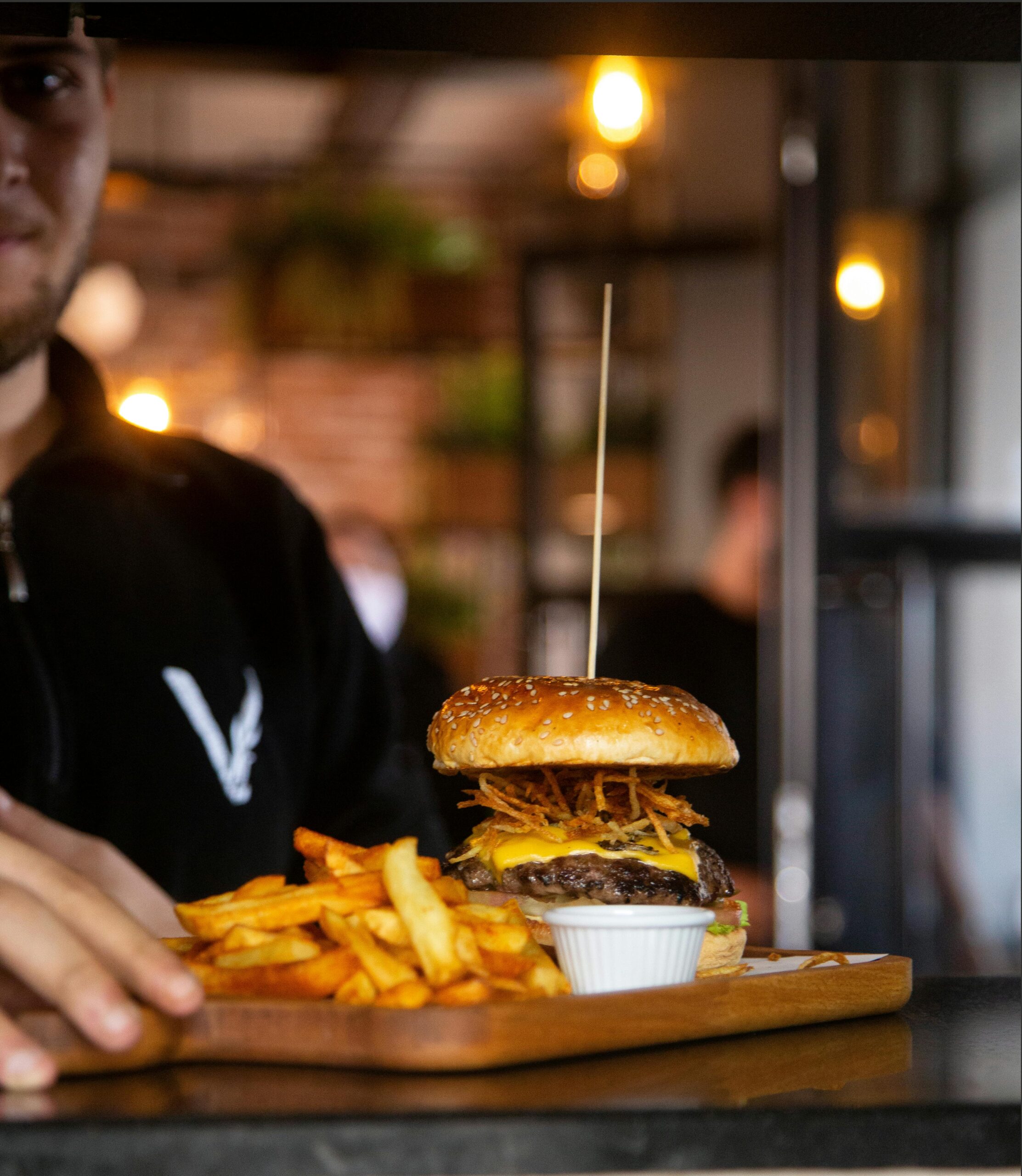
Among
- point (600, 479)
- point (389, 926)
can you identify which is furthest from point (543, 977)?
point (600, 479)

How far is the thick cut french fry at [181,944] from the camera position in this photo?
4.60 ft

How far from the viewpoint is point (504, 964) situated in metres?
1.23

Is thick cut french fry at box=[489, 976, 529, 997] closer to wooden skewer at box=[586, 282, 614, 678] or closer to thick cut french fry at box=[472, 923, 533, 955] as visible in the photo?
thick cut french fry at box=[472, 923, 533, 955]

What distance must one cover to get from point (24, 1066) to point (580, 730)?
67 cm

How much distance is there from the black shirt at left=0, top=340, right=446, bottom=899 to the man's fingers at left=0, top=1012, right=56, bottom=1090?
49.2 inches

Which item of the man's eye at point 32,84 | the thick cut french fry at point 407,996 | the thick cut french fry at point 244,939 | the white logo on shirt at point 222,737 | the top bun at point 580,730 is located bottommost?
the thick cut french fry at point 407,996

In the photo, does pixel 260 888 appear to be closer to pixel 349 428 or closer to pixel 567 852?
pixel 567 852

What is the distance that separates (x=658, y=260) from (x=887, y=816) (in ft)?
7.89

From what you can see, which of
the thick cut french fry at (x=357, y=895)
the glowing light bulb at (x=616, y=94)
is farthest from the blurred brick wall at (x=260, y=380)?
the thick cut french fry at (x=357, y=895)

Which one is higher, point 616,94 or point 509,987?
point 616,94

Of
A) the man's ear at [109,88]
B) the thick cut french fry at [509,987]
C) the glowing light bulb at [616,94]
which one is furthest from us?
the glowing light bulb at [616,94]

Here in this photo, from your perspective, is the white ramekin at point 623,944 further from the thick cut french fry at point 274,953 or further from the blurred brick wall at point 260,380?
the blurred brick wall at point 260,380

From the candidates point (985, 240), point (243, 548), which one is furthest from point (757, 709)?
point (243, 548)

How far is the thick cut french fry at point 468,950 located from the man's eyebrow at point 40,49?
5.17 ft
